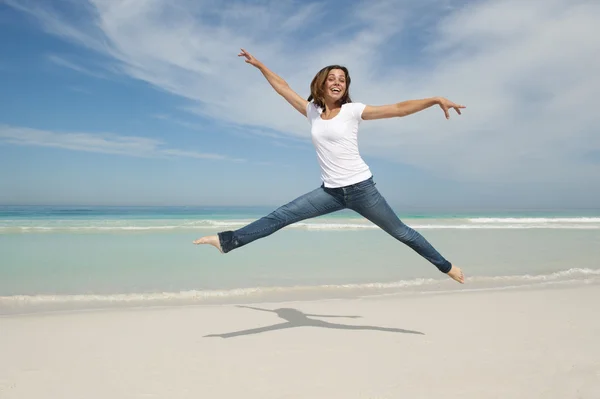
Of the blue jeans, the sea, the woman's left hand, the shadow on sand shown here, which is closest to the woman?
the blue jeans

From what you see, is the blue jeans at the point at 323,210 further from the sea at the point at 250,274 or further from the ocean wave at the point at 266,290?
the ocean wave at the point at 266,290

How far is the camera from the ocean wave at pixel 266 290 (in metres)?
5.94

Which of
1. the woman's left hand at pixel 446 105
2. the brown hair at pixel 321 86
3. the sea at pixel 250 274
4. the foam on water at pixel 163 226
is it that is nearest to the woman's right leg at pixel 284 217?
the brown hair at pixel 321 86

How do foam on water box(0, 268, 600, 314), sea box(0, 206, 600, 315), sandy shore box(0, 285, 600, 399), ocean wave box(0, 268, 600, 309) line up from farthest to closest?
sea box(0, 206, 600, 315) → ocean wave box(0, 268, 600, 309) → foam on water box(0, 268, 600, 314) → sandy shore box(0, 285, 600, 399)

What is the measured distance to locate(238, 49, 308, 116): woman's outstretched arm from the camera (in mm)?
4328

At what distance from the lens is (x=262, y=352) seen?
12.5 ft

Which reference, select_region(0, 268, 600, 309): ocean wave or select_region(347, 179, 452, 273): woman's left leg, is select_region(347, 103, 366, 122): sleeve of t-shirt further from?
select_region(0, 268, 600, 309): ocean wave

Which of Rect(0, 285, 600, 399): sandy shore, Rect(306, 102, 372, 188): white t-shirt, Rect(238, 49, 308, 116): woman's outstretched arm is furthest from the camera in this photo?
Rect(238, 49, 308, 116): woman's outstretched arm

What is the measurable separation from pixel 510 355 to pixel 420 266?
5231 millimetres

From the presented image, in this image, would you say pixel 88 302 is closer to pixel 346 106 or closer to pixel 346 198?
pixel 346 198

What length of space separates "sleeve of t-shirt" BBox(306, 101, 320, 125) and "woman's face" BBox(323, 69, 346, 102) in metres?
0.16

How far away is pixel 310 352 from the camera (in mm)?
3801

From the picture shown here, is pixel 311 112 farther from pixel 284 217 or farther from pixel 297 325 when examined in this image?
pixel 297 325

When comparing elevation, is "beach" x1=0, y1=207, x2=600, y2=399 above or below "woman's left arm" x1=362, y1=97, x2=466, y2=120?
below
